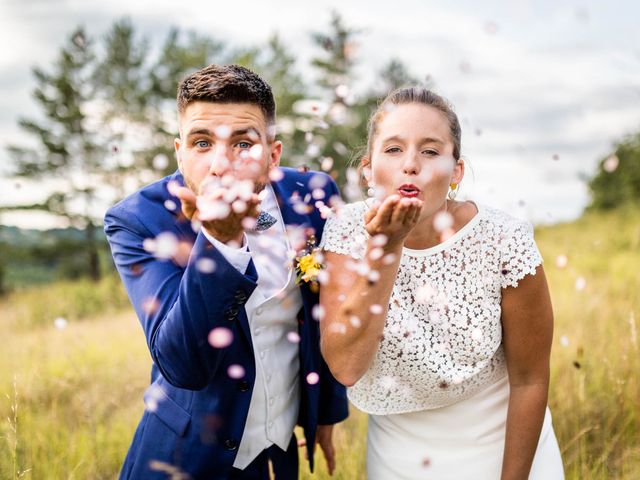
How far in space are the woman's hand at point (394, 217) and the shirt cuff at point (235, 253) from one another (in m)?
0.39

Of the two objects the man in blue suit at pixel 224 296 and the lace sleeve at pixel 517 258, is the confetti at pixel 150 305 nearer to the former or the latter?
the man in blue suit at pixel 224 296

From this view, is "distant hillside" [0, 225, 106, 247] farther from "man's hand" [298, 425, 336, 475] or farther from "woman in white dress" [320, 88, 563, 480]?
"woman in white dress" [320, 88, 563, 480]

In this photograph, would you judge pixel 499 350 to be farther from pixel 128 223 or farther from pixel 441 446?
pixel 128 223

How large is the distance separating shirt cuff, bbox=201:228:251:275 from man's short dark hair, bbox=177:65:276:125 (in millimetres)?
674

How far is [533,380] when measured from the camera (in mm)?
2457

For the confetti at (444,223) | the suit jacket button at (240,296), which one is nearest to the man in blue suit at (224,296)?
the suit jacket button at (240,296)

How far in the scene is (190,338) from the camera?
72.3 inches

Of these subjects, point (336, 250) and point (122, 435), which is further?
point (122, 435)

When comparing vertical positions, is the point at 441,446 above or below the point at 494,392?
below

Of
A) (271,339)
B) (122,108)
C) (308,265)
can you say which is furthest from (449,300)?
(122,108)

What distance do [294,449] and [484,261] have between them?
1.22 meters

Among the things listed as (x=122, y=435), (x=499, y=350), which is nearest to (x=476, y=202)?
(x=499, y=350)

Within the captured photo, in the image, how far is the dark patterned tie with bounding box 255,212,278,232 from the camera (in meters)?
2.49

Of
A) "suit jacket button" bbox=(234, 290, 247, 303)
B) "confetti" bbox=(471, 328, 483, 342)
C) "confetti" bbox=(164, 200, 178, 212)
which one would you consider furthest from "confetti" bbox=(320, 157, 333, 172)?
"suit jacket button" bbox=(234, 290, 247, 303)
